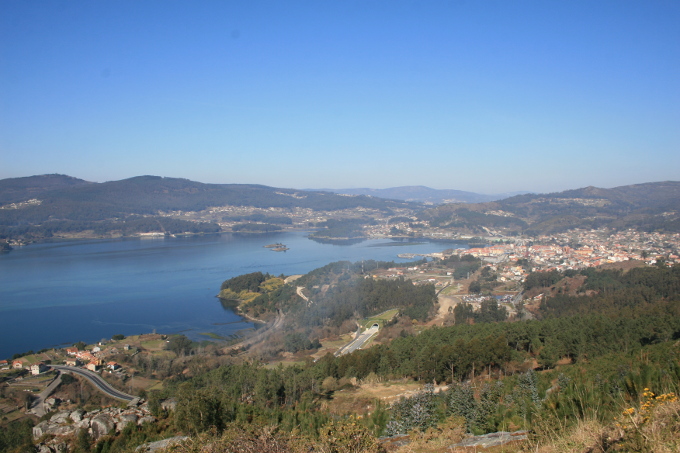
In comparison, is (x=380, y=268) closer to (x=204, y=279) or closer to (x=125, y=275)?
(x=204, y=279)

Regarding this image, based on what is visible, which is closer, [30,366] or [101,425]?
[101,425]

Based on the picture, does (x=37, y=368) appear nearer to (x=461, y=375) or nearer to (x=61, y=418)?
(x=61, y=418)

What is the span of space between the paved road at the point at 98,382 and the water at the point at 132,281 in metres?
3.08

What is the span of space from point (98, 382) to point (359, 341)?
220 inches

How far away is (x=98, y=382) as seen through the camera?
8.48m

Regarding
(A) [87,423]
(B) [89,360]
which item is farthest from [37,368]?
(A) [87,423]

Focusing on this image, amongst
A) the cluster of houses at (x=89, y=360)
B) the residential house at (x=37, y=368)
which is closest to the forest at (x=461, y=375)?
the cluster of houses at (x=89, y=360)

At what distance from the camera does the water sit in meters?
13.3

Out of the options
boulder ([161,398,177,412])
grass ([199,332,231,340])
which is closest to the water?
grass ([199,332,231,340])

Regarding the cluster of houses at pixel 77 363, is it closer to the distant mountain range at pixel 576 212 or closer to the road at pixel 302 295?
the road at pixel 302 295

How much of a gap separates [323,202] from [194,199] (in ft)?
55.6

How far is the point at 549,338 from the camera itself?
7105mm

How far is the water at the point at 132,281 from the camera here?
43.7 feet

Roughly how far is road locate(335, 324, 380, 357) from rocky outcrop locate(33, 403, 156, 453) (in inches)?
223
